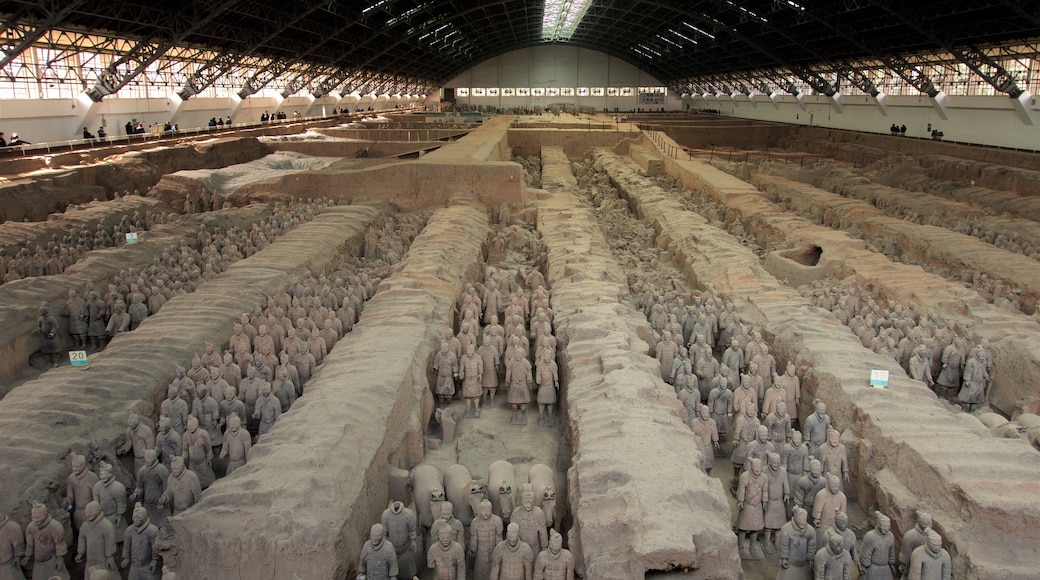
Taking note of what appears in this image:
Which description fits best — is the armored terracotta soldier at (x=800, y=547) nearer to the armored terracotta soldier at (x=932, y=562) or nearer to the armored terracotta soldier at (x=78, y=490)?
the armored terracotta soldier at (x=932, y=562)

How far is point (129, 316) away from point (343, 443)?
14.6ft

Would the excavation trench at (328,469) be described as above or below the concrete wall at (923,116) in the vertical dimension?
below

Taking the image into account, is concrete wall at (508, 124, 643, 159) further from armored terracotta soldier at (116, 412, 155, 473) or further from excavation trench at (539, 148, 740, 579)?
armored terracotta soldier at (116, 412, 155, 473)

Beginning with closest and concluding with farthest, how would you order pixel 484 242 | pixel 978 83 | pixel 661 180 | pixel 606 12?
pixel 484 242, pixel 661 180, pixel 978 83, pixel 606 12

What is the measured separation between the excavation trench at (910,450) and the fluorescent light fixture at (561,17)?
2728 cm

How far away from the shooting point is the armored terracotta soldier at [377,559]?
12.6 ft

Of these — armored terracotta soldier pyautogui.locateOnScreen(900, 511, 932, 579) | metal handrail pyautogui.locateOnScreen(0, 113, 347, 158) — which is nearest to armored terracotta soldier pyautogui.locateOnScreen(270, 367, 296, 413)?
armored terracotta soldier pyautogui.locateOnScreen(900, 511, 932, 579)

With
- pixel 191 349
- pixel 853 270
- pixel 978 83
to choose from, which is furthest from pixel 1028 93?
pixel 191 349

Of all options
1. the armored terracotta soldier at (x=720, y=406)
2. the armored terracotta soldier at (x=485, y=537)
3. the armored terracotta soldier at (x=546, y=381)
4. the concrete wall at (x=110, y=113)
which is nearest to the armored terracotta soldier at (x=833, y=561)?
the armored terracotta soldier at (x=485, y=537)

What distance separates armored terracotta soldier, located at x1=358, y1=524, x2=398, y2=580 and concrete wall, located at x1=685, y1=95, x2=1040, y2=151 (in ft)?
66.7

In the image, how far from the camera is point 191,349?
21.4 ft

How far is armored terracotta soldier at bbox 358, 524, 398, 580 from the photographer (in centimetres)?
385

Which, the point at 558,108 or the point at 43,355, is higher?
the point at 558,108

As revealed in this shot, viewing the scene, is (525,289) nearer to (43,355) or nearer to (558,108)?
(43,355)
